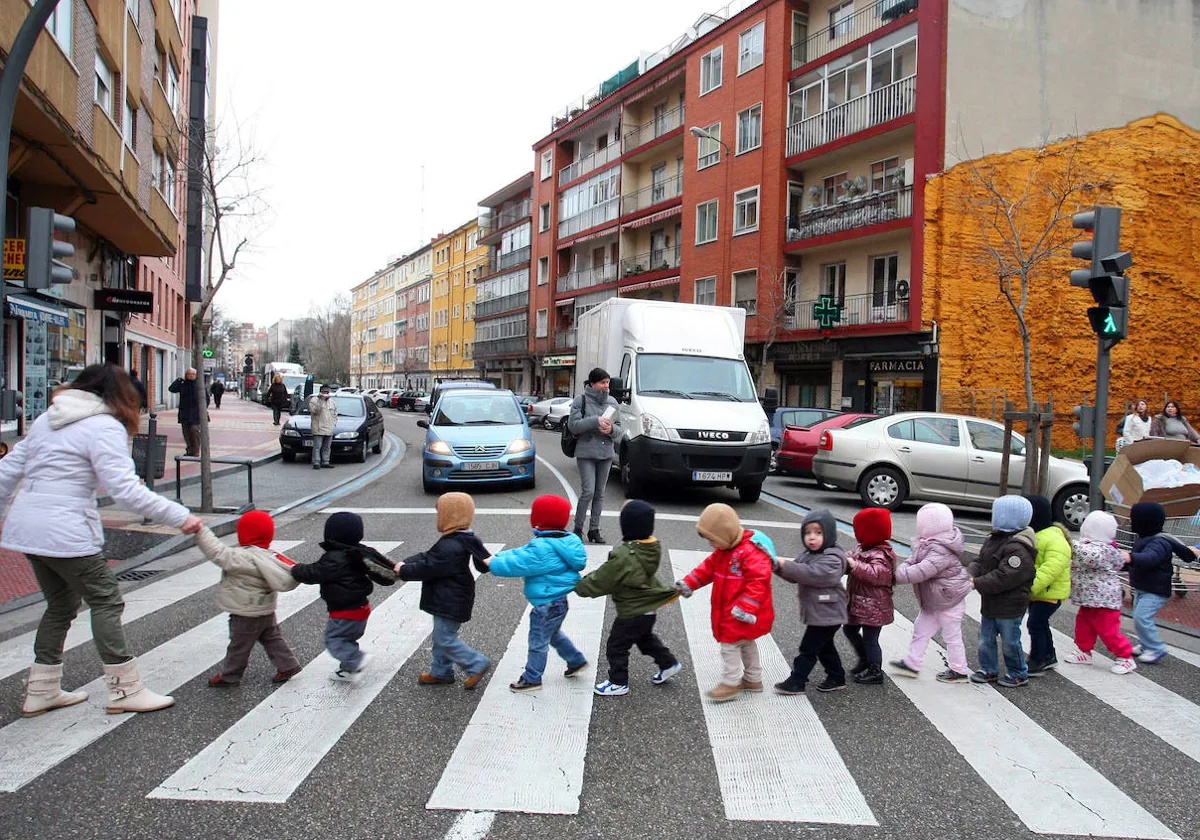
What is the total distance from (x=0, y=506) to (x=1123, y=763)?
18.1ft

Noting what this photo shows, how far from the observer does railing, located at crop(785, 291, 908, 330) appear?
25.5 m

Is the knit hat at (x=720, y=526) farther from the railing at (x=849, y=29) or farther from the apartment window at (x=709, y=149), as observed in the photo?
the apartment window at (x=709, y=149)

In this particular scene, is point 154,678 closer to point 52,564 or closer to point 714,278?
point 52,564

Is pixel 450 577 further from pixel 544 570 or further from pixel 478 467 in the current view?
pixel 478 467

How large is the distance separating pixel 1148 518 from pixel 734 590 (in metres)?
2.84

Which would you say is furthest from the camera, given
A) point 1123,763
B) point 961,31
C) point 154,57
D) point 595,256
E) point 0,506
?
point 595,256

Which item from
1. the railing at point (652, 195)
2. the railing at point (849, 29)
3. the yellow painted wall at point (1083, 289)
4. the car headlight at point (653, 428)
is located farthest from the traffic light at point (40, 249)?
the railing at point (652, 195)

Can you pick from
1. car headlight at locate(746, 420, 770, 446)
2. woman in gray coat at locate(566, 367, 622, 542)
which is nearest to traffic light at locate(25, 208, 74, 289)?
woman in gray coat at locate(566, 367, 622, 542)

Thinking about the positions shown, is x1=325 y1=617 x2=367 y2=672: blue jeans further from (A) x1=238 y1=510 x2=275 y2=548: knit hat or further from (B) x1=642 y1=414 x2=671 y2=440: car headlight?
(B) x1=642 y1=414 x2=671 y2=440: car headlight

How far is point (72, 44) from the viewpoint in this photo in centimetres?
1292

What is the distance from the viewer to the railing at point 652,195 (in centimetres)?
3788

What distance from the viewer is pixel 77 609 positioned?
4.03 meters

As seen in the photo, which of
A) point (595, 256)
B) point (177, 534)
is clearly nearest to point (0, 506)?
point (177, 534)

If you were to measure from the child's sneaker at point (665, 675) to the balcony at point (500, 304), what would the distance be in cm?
5029
